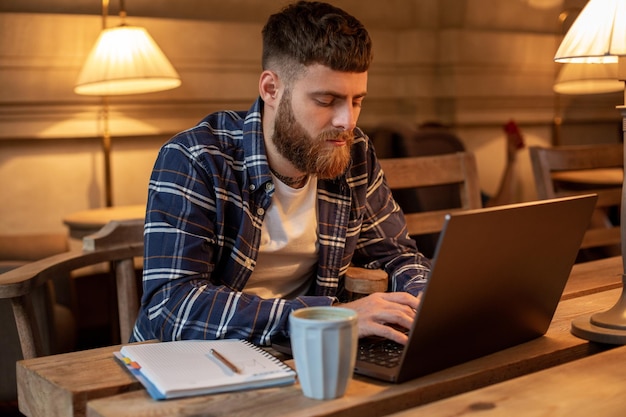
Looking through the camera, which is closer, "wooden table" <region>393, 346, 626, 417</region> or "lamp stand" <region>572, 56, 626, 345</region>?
"wooden table" <region>393, 346, 626, 417</region>

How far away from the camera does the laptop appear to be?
1090 millimetres

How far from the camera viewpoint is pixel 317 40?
167 centimetres

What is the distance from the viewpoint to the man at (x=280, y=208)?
1.45 meters

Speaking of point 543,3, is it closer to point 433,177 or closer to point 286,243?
point 433,177

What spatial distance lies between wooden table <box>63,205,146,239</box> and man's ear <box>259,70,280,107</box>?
1.28 m

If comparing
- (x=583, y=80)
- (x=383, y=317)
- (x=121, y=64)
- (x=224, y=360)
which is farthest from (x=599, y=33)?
(x=583, y=80)

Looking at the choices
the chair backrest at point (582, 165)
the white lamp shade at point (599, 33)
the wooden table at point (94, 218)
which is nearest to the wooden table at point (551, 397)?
the white lamp shade at point (599, 33)

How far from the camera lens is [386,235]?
1.90 meters

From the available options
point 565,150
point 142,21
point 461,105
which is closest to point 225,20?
point 142,21

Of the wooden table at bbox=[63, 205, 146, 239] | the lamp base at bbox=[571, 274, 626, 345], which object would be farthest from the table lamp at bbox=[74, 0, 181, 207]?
the lamp base at bbox=[571, 274, 626, 345]

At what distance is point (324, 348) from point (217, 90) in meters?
2.87

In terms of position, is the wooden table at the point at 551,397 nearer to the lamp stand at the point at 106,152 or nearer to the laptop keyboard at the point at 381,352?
the laptop keyboard at the point at 381,352

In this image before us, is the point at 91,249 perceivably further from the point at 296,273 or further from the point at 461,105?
the point at 461,105

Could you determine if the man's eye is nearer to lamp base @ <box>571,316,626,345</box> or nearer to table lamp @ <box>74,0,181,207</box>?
lamp base @ <box>571,316,626,345</box>
